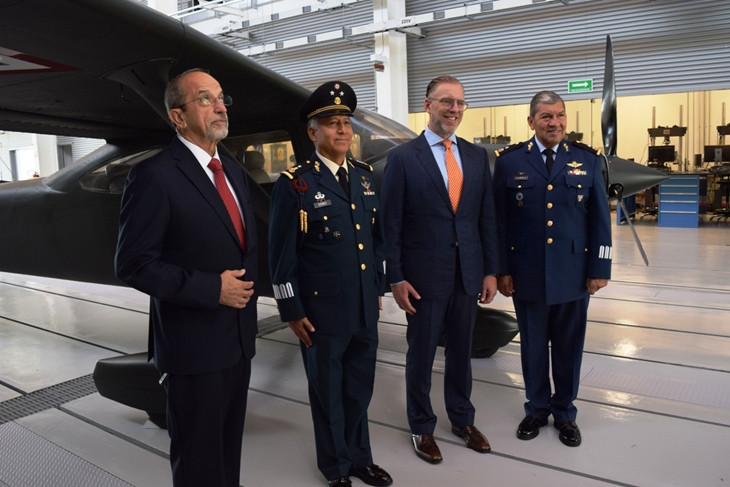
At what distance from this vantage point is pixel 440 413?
3.32 m

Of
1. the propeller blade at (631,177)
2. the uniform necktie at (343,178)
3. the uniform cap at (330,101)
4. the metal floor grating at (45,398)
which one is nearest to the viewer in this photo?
the uniform cap at (330,101)

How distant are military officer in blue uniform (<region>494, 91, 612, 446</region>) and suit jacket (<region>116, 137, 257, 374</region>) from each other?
1.59 meters

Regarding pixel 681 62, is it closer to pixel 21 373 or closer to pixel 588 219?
pixel 588 219

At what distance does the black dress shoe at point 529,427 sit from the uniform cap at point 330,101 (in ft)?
6.10

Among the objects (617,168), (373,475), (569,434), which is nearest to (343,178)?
(373,475)

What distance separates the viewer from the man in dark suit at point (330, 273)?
2391 mm

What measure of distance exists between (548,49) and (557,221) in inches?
456

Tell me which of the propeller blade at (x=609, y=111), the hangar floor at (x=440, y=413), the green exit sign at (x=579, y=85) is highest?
the green exit sign at (x=579, y=85)

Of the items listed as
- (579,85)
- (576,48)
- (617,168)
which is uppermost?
(576,48)

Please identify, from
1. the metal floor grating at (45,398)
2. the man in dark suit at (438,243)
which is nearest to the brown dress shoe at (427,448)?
the man in dark suit at (438,243)

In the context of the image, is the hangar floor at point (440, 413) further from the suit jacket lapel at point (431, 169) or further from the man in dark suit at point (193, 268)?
the suit jacket lapel at point (431, 169)

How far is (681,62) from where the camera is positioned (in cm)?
1197

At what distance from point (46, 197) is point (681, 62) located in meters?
12.2

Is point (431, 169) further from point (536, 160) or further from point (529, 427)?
point (529, 427)
